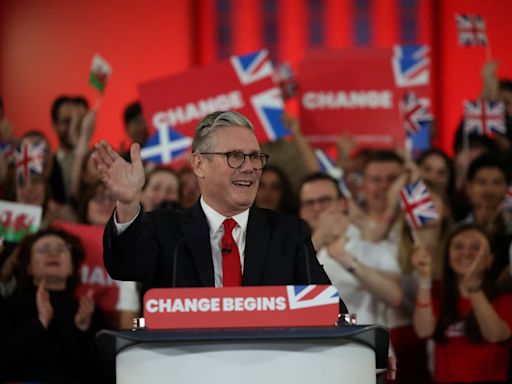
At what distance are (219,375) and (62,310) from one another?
237cm

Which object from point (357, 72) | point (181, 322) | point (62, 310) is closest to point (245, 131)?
point (181, 322)

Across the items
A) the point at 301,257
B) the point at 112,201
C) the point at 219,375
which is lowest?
the point at 219,375

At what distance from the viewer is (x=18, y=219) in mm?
4551

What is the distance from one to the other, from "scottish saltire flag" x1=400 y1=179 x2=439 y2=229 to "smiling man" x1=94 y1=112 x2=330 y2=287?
6.74ft

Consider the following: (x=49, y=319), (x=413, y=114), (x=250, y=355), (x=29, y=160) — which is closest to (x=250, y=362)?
(x=250, y=355)

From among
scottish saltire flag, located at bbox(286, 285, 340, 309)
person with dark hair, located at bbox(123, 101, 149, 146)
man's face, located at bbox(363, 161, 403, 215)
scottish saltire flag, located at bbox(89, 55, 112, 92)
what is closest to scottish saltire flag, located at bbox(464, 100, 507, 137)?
man's face, located at bbox(363, 161, 403, 215)

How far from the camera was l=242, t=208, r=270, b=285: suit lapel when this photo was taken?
98.5 inches

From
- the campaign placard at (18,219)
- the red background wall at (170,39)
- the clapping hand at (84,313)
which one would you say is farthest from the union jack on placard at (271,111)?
the red background wall at (170,39)

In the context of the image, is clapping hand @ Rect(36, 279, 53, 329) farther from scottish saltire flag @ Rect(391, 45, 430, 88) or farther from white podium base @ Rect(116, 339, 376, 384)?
scottish saltire flag @ Rect(391, 45, 430, 88)

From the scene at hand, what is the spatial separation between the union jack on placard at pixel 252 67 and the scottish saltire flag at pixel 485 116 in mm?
1063

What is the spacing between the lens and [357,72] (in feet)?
18.8

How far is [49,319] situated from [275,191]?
1.44 metres

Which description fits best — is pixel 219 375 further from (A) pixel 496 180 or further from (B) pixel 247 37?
(B) pixel 247 37

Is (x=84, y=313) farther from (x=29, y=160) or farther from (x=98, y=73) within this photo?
(x=98, y=73)
